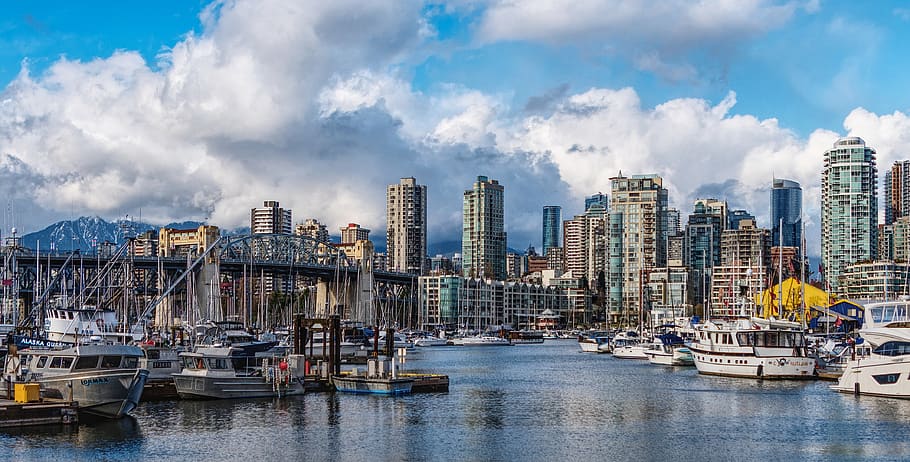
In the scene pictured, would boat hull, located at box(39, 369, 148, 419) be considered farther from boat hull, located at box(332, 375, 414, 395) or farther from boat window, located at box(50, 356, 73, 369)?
boat hull, located at box(332, 375, 414, 395)

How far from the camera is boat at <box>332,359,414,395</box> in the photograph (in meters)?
73.9

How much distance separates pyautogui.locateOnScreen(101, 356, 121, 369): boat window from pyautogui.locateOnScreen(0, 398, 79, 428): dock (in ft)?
8.45

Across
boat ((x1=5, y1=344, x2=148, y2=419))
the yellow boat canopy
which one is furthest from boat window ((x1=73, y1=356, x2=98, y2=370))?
the yellow boat canopy

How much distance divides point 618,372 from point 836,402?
1628 inches

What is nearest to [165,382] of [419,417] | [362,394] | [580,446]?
[362,394]

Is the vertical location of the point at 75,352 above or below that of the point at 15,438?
above

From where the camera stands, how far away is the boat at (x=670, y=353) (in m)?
119

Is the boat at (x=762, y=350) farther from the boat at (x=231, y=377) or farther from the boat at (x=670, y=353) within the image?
the boat at (x=231, y=377)

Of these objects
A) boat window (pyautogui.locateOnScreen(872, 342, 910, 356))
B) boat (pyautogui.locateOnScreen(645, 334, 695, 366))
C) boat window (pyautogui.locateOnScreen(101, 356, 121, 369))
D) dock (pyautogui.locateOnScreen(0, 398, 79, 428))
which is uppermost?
boat window (pyautogui.locateOnScreen(101, 356, 121, 369))

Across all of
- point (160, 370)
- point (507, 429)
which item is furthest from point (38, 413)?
point (160, 370)

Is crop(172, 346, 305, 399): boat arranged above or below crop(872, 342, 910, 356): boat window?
below

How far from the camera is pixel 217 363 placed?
71625 millimetres

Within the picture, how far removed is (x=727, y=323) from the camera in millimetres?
95250

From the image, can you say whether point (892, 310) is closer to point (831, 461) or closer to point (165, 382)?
point (831, 461)
